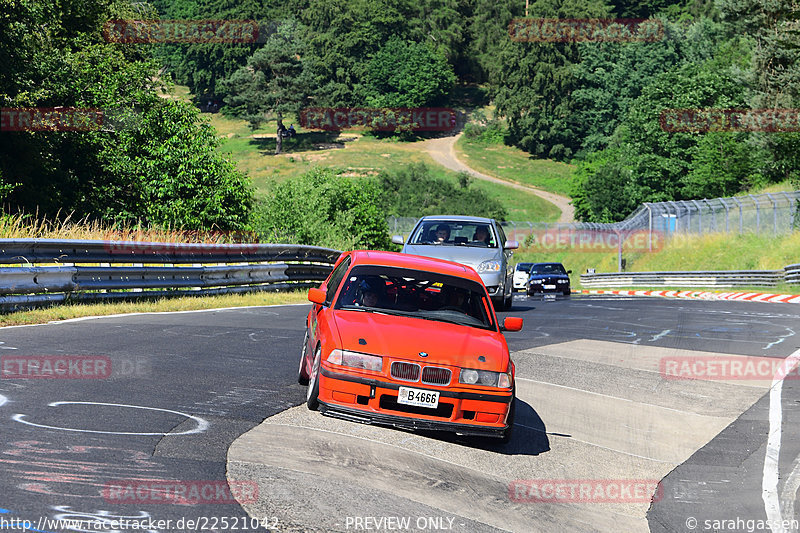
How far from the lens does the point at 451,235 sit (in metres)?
18.7

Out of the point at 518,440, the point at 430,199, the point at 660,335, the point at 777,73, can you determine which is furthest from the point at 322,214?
the point at 430,199

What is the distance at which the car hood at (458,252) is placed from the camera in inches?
699

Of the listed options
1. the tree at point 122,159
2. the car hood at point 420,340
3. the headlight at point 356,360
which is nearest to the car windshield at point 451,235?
the car hood at point 420,340

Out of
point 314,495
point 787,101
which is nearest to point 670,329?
point 314,495

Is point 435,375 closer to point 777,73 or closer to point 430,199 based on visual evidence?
point 777,73

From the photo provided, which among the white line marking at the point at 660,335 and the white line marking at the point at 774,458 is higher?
the white line marking at the point at 774,458

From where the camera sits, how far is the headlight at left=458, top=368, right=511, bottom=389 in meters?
7.53

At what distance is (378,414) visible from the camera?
736cm

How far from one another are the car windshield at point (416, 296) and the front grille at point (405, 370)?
1.13m

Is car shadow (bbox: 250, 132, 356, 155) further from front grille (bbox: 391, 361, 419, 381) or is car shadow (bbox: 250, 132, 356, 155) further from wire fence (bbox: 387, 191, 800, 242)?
front grille (bbox: 391, 361, 419, 381)

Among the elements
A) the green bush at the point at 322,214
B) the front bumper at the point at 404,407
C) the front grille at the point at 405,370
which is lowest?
the green bush at the point at 322,214

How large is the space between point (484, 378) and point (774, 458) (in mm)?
2608

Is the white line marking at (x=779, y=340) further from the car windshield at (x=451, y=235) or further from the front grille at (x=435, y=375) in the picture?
the front grille at (x=435, y=375)

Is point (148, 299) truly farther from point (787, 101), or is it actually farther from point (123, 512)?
point (787, 101)
